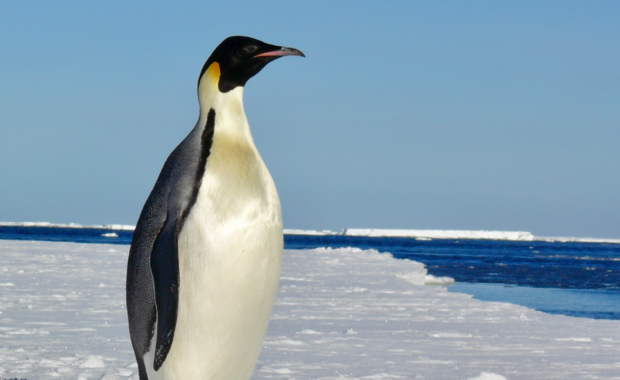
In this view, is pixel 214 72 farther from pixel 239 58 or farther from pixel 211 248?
pixel 211 248

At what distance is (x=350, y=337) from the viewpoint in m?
5.58

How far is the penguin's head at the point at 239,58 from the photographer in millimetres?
2600

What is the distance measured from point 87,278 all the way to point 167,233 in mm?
7962

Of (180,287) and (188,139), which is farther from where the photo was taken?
(188,139)

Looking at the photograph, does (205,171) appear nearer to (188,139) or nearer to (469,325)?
(188,139)

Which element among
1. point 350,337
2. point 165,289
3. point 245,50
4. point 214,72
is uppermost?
point 245,50

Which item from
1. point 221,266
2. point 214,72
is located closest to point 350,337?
point 221,266

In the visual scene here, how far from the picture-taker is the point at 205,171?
2.49 metres

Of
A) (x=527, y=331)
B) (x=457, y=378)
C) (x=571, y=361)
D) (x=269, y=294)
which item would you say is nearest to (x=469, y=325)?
(x=527, y=331)

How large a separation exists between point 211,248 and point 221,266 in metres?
0.08

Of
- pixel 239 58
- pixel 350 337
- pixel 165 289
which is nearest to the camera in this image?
pixel 165 289

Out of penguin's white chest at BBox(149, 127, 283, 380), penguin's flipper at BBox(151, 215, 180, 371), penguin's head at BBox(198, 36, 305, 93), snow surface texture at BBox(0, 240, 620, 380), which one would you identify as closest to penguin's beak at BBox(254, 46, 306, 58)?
penguin's head at BBox(198, 36, 305, 93)

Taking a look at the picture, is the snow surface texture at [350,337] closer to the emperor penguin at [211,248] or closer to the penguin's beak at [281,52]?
the emperor penguin at [211,248]

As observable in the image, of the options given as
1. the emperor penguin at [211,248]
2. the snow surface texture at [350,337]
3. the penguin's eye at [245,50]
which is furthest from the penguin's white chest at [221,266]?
the snow surface texture at [350,337]
